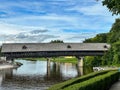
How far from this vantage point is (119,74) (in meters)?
40.2

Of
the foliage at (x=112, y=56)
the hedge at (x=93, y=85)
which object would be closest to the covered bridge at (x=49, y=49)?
the foliage at (x=112, y=56)

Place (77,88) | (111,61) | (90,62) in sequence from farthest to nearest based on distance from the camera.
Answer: (90,62) → (111,61) → (77,88)

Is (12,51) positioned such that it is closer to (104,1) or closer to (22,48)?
(22,48)

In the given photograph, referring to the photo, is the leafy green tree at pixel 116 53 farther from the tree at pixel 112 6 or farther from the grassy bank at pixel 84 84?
the tree at pixel 112 6

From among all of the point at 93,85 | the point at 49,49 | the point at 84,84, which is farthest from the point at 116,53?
the point at 84,84

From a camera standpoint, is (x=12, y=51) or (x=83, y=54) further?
(x=83, y=54)

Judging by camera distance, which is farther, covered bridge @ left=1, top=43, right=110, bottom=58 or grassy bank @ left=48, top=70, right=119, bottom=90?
covered bridge @ left=1, top=43, right=110, bottom=58

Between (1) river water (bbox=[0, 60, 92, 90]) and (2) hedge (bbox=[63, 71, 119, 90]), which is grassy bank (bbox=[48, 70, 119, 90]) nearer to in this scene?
(2) hedge (bbox=[63, 71, 119, 90])

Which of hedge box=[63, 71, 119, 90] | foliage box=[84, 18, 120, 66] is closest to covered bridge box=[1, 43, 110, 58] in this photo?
foliage box=[84, 18, 120, 66]

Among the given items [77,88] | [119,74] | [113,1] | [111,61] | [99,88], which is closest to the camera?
[77,88]

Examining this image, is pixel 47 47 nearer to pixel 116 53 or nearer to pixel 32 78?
pixel 116 53

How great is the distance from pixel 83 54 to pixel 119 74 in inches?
2440

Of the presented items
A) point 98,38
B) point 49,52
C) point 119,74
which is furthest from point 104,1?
point 98,38

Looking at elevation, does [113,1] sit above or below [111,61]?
above
